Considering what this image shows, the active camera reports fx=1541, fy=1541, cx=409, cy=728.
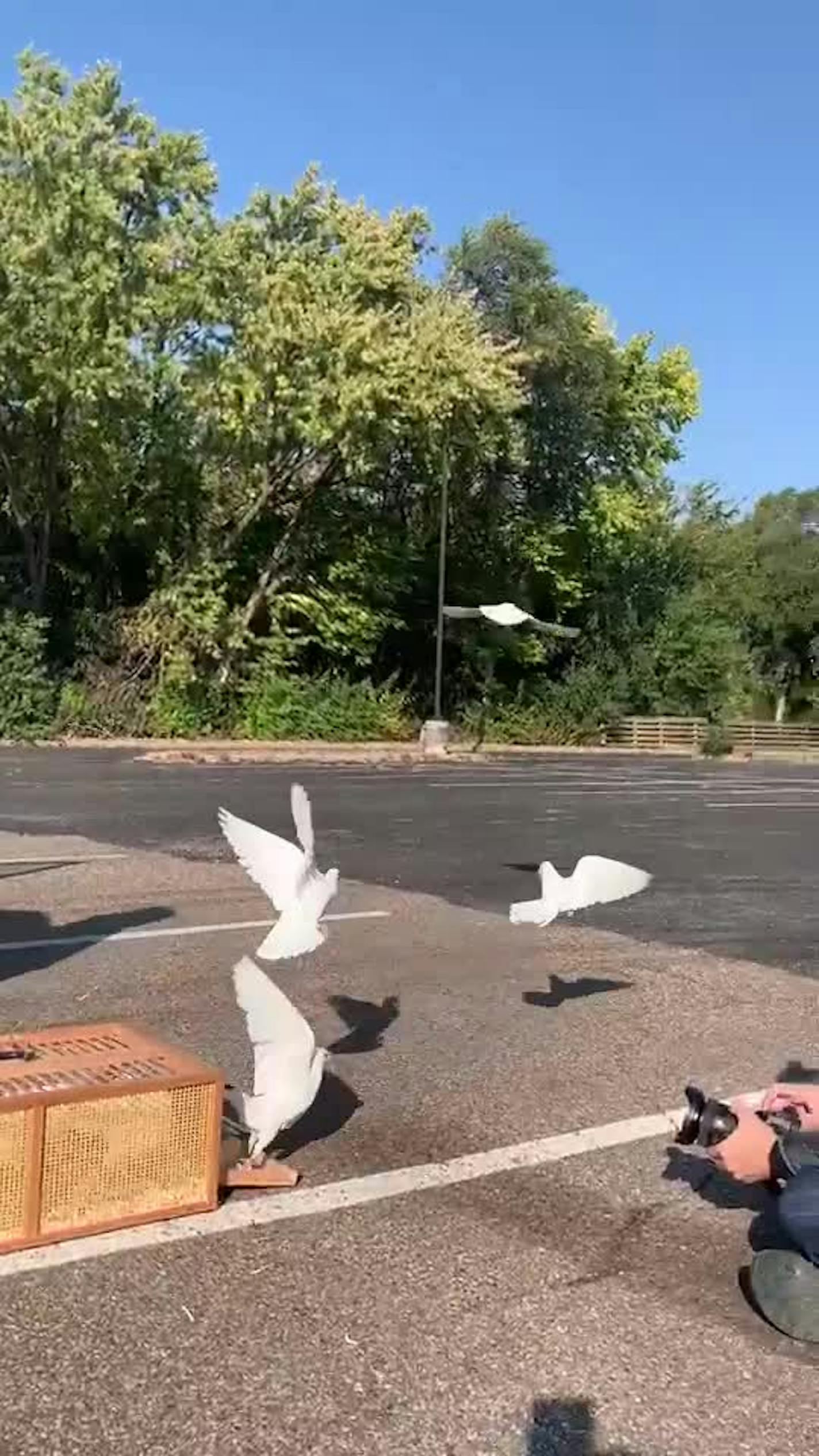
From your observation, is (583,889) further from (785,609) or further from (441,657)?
(785,609)

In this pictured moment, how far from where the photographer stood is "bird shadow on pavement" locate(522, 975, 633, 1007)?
7.62 metres

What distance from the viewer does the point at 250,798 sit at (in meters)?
18.8

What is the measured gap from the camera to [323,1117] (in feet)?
18.1

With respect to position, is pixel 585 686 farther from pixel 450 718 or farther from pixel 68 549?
pixel 68 549

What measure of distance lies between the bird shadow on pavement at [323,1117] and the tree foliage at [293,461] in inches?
999

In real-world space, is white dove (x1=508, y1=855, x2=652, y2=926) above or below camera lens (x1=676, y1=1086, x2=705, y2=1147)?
above

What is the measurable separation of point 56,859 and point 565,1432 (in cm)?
955

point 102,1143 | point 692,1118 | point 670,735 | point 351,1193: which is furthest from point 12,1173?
point 670,735

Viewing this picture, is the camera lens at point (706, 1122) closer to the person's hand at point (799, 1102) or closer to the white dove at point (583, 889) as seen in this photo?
the person's hand at point (799, 1102)

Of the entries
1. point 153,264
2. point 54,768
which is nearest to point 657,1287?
point 54,768

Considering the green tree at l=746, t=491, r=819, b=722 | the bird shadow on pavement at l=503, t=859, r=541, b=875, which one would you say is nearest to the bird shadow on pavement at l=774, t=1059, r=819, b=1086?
the bird shadow on pavement at l=503, t=859, r=541, b=875

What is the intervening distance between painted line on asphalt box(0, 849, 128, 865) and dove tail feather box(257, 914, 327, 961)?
23.6ft

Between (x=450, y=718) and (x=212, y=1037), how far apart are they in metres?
31.7

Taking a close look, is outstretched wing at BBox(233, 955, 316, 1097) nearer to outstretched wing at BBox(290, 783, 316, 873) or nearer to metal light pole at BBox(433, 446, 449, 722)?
outstretched wing at BBox(290, 783, 316, 873)
